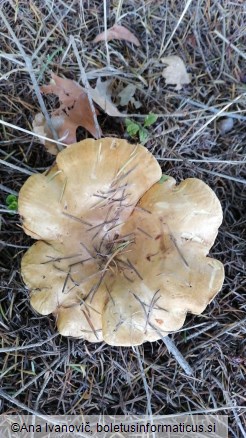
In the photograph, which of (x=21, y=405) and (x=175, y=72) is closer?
(x=21, y=405)

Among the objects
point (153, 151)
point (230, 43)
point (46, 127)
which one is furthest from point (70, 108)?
point (230, 43)

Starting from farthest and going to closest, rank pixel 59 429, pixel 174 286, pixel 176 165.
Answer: pixel 176 165
pixel 59 429
pixel 174 286

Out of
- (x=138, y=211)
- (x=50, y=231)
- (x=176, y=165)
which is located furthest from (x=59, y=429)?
(x=176, y=165)

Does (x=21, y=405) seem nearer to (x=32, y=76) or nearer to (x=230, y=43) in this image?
(x=32, y=76)

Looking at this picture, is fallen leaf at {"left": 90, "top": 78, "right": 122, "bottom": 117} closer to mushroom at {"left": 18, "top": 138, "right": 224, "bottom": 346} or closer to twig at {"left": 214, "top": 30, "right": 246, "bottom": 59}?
mushroom at {"left": 18, "top": 138, "right": 224, "bottom": 346}

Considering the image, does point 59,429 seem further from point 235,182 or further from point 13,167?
point 235,182
